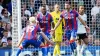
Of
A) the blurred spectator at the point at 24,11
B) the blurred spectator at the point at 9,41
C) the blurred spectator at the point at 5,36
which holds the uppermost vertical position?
the blurred spectator at the point at 24,11

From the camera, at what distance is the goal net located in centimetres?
1553

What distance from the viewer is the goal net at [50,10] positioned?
611 inches

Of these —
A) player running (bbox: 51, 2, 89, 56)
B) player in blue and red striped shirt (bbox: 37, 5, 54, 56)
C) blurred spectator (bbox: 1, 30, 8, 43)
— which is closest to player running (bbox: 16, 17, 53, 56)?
player running (bbox: 51, 2, 89, 56)

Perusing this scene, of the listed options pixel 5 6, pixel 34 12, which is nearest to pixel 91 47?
pixel 34 12

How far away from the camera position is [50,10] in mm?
16531

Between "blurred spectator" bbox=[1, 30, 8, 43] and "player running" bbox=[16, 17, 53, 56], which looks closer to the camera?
"player running" bbox=[16, 17, 53, 56]

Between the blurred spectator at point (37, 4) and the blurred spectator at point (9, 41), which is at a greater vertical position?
the blurred spectator at point (37, 4)

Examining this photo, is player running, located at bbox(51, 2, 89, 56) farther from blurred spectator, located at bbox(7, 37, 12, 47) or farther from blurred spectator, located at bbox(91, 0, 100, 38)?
blurred spectator, located at bbox(7, 37, 12, 47)

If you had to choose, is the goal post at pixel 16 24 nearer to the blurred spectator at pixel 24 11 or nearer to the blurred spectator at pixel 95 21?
the blurred spectator at pixel 24 11

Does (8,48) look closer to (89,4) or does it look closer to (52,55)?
(52,55)

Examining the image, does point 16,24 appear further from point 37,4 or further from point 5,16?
point 5,16

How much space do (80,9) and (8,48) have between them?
269cm

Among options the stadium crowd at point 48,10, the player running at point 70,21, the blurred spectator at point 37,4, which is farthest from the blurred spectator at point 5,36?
the player running at point 70,21

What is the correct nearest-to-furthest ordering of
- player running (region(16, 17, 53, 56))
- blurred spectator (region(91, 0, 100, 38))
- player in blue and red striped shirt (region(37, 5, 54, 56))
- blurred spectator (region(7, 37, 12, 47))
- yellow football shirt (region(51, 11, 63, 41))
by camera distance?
player running (region(16, 17, 53, 56)) → player in blue and red striped shirt (region(37, 5, 54, 56)) → yellow football shirt (region(51, 11, 63, 41)) → blurred spectator (region(7, 37, 12, 47)) → blurred spectator (region(91, 0, 100, 38))
